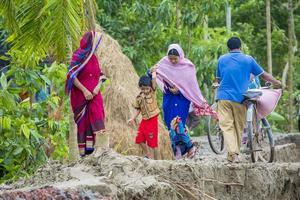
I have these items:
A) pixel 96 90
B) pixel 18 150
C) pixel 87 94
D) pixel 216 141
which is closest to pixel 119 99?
pixel 216 141

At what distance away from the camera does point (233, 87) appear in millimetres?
11273

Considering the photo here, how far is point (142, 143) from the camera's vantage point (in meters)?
11.6

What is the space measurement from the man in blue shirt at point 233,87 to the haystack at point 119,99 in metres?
2.40

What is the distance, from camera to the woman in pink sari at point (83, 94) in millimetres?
9930

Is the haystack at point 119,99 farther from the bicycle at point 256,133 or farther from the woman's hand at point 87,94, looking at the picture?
the woman's hand at point 87,94

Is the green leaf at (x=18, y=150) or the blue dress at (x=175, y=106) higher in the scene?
the blue dress at (x=175, y=106)

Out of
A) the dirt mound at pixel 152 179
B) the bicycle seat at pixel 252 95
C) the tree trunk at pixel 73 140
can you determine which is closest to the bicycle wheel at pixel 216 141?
the bicycle seat at pixel 252 95

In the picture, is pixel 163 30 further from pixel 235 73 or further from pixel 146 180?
pixel 146 180

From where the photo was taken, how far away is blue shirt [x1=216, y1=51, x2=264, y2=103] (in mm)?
11219

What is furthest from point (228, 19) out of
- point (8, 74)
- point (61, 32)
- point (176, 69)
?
point (61, 32)

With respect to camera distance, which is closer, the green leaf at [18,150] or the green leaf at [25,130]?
the green leaf at [25,130]

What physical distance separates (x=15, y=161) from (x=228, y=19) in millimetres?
16420

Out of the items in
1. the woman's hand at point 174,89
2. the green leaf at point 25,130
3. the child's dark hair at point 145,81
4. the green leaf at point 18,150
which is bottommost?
the green leaf at point 18,150

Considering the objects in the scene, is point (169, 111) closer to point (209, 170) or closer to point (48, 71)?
point (48, 71)
